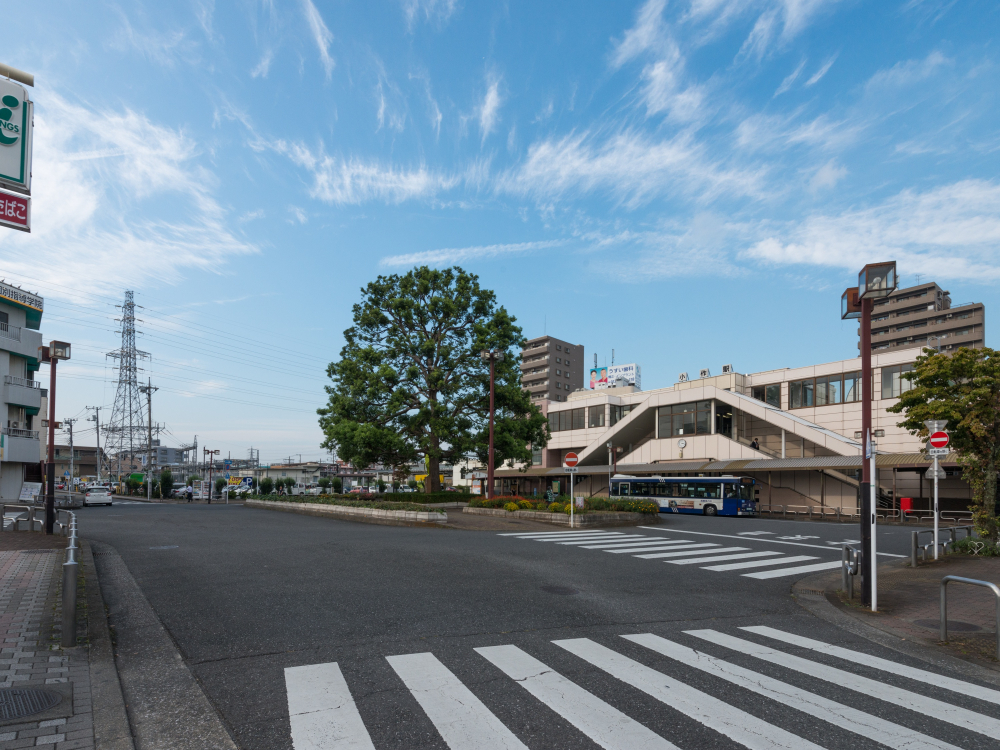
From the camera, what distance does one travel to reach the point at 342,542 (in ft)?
53.3

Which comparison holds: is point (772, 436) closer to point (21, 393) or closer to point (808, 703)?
point (808, 703)

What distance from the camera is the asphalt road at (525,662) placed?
14.6 feet

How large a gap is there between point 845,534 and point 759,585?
14.9 meters

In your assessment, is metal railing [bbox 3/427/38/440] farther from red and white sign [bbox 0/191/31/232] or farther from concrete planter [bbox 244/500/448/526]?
red and white sign [bbox 0/191/31/232]

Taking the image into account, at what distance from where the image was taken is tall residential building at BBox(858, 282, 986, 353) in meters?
74.0

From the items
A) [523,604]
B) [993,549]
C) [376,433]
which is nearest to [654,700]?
[523,604]

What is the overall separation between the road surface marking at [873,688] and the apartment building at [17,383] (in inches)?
1744

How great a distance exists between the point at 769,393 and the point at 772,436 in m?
3.91

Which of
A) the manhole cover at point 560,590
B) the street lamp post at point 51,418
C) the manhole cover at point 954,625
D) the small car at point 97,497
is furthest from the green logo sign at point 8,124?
the small car at point 97,497

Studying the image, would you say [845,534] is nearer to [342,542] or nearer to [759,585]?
[759,585]

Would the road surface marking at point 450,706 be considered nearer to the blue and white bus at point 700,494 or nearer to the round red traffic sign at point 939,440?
the round red traffic sign at point 939,440

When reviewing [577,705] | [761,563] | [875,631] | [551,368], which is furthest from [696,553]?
[551,368]

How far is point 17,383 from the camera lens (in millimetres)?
39344

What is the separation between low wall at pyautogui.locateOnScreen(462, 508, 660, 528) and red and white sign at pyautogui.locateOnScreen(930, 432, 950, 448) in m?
12.7
